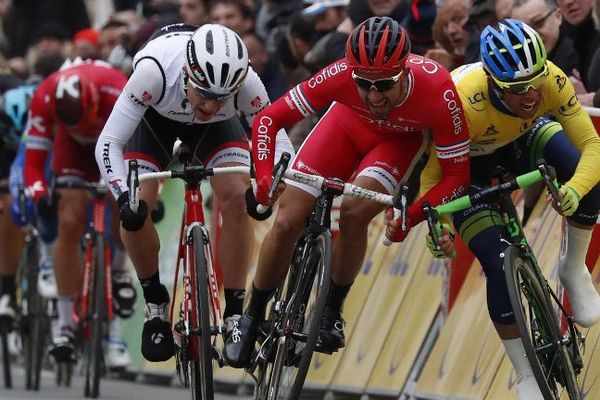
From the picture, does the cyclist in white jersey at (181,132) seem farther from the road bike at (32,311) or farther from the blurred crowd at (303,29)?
the road bike at (32,311)

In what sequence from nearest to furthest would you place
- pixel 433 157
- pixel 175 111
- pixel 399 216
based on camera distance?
pixel 399 216 → pixel 433 157 → pixel 175 111

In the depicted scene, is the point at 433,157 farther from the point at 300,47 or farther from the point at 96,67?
the point at 300,47

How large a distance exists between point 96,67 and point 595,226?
182 inches

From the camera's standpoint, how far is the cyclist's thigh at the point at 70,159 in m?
13.0

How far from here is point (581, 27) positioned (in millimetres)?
11594

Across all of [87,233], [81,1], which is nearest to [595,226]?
[87,233]

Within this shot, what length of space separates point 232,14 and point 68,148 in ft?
9.48

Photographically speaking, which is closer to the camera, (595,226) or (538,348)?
(538,348)

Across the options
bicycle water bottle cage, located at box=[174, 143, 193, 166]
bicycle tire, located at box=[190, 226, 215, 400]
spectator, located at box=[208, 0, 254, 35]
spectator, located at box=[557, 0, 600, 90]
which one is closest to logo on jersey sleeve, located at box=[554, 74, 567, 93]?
bicycle tire, located at box=[190, 226, 215, 400]

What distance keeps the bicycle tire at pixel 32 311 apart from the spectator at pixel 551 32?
4.72 m

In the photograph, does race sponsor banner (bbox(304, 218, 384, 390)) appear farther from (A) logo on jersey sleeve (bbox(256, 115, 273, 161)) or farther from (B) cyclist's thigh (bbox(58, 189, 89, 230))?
(A) logo on jersey sleeve (bbox(256, 115, 273, 161))

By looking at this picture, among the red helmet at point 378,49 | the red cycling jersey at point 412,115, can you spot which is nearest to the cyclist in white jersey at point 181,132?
the red cycling jersey at point 412,115

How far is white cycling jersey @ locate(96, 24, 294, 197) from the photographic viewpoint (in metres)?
9.63

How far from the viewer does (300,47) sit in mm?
14648
